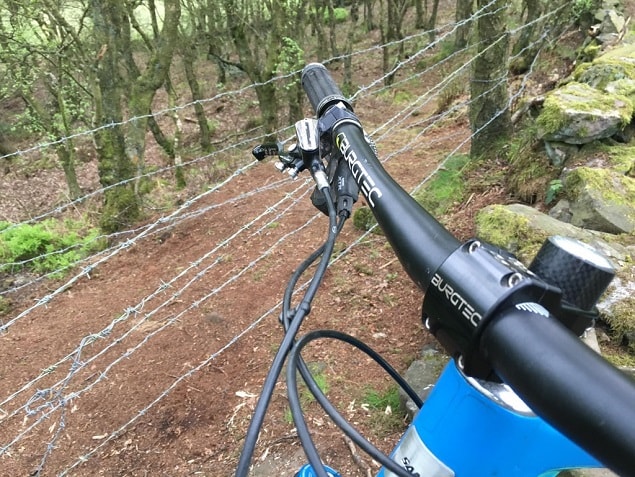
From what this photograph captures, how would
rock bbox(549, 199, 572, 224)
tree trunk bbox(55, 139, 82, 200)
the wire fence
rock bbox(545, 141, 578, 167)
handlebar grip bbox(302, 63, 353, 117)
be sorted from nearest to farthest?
handlebar grip bbox(302, 63, 353, 117), rock bbox(549, 199, 572, 224), the wire fence, rock bbox(545, 141, 578, 167), tree trunk bbox(55, 139, 82, 200)

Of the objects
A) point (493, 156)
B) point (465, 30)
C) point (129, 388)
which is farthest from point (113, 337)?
point (465, 30)

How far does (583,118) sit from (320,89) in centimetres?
300

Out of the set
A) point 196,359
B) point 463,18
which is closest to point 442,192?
point 196,359

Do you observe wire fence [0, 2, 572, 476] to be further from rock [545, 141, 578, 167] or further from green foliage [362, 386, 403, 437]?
green foliage [362, 386, 403, 437]

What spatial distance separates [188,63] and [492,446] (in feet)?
40.2

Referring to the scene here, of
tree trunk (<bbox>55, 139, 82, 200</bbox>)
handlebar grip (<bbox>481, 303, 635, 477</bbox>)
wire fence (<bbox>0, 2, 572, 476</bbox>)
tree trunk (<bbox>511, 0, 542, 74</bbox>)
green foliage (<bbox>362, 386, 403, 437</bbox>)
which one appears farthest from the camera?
tree trunk (<bbox>55, 139, 82, 200</bbox>)

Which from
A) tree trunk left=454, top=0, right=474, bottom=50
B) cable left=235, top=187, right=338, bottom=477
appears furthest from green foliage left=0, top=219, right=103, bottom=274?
tree trunk left=454, top=0, right=474, bottom=50

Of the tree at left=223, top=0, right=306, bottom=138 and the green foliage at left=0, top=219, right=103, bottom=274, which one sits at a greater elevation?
the tree at left=223, top=0, right=306, bottom=138

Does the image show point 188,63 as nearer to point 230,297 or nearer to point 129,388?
point 230,297

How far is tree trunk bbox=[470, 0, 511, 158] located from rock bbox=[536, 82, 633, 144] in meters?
0.80

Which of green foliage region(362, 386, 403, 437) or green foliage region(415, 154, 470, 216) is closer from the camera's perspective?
green foliage region(362, 386, 403, 437)

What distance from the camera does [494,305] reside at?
60 cm

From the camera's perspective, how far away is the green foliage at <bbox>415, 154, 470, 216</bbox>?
14.8 feet

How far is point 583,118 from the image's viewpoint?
11.7 feet
